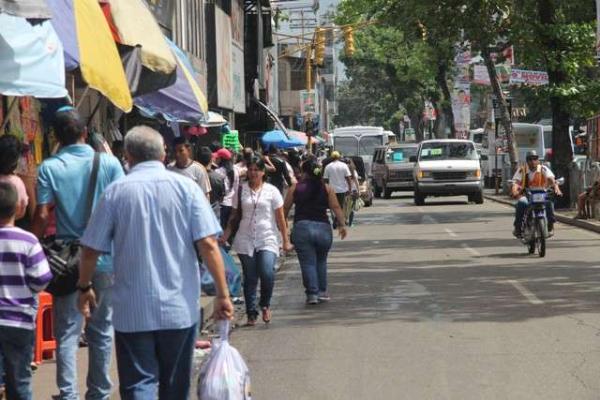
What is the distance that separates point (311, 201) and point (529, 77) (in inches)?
662

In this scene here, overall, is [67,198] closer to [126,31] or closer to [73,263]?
[73,263]

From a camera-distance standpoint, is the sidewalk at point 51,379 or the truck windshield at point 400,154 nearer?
the sidewalk at point 51,379

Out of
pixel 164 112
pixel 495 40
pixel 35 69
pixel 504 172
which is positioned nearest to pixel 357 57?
pixel 504 172

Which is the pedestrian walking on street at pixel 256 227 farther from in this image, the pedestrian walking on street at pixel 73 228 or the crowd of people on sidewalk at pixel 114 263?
the pedestrian walking on street at pixel 73 228

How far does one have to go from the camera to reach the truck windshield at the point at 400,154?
152ft

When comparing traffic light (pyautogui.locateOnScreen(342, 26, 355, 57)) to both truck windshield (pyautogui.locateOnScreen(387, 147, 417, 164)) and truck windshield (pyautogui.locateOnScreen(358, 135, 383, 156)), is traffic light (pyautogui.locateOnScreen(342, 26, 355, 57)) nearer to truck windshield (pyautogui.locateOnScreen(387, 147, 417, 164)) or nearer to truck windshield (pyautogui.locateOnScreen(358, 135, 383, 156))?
truck windshield (pyautogui.locateOnScreen(387, 147, 417, 164))

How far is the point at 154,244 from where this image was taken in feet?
20.3

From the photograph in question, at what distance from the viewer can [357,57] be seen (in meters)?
81.9

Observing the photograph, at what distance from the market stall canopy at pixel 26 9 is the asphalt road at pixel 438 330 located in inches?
122

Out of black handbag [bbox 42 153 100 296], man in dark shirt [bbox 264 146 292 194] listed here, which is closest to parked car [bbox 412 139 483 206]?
man in dark shirt [bbox 264 146 292 194]

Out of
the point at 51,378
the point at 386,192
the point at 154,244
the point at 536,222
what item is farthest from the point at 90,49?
the point at 386,192

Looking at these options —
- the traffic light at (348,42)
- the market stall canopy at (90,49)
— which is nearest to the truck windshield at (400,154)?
the traffic light at (348,42)

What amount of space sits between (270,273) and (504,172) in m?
34.5

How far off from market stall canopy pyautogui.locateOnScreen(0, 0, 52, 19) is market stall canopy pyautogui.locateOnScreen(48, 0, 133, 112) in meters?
1.61
